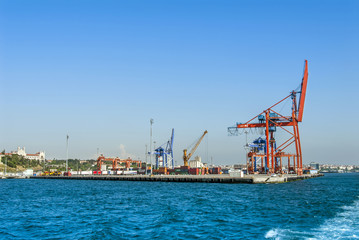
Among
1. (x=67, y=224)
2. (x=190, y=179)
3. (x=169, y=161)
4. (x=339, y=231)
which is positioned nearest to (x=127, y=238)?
(x=67, y=224)

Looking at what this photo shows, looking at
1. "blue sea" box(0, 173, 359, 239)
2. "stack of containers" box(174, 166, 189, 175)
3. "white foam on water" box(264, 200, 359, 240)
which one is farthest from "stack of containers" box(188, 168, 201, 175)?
"white foam on water" box(264, 200, 359, 240)

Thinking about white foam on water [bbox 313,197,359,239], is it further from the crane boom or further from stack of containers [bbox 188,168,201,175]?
stack of containers [bbox 188,168,201,175]

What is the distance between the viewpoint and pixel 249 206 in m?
40.2

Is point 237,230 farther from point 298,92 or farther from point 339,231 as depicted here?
point 298,92

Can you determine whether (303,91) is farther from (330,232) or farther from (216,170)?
(330,232)

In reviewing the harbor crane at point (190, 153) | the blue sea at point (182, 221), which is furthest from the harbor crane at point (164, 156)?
the blue sea at point (182, 221)

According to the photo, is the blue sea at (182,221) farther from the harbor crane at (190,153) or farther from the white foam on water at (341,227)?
the harbor crane at (190,153)

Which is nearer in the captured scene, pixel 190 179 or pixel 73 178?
pixel 190 179

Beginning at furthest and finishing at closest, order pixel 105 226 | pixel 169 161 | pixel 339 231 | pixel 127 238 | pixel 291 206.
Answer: pixel 169 161, pixel 291 206, pixel 105 226, pixel 339 231, pixel 127 238

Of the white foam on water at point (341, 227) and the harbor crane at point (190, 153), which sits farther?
the harbor crane at point (190, 153)

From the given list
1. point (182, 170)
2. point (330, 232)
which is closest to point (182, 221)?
point (330, 232)

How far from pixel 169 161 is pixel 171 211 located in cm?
14180

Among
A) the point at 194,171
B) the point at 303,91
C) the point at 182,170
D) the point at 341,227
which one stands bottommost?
the point at 341,227

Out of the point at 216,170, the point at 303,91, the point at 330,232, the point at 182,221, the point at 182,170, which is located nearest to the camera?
the point at 330,232
